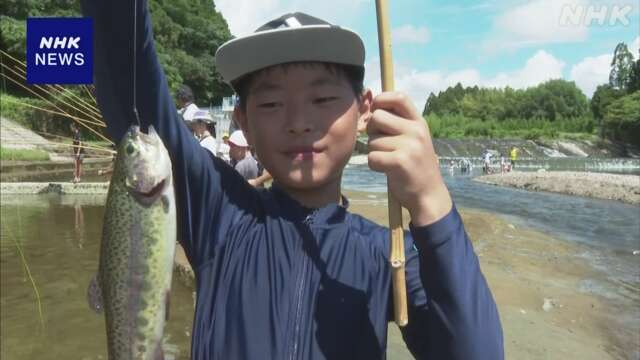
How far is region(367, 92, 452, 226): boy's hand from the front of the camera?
1.43 meters

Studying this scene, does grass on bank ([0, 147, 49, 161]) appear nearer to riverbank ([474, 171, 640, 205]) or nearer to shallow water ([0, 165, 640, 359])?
shallow water ([0, 165, 640, 359])

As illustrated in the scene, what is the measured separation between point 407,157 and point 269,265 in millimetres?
664

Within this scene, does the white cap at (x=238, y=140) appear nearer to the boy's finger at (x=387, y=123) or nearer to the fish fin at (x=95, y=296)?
the fish fin at (x=95, y=296)

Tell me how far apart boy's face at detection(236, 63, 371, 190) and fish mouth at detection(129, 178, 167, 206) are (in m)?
0.37

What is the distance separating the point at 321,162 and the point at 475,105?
12282cm

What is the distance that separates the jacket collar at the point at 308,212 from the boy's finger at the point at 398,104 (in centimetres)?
58

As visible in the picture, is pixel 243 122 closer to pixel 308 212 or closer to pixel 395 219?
pixel 308 212

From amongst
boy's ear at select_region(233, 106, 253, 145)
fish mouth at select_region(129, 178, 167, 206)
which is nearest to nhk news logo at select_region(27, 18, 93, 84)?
boy's ear at select_region(233, 106, 253, 145)

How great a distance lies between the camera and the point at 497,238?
1512 cm

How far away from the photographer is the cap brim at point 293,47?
6.11 feet

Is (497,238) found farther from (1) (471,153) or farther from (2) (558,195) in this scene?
(1) (471,153)

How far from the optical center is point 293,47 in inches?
73.5

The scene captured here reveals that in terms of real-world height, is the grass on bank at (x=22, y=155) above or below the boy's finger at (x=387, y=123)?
above

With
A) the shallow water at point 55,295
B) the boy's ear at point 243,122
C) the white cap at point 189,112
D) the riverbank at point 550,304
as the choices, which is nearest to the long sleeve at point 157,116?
the boy's ear at point 243,122
